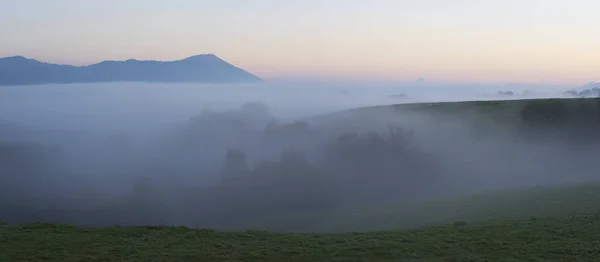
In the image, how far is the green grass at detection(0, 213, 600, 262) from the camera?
22.8m

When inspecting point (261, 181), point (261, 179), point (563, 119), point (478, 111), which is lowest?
point (261, 181)

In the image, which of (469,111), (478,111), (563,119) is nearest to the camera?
(563,119)

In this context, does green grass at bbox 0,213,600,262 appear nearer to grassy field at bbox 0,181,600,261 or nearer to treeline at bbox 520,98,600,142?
grassy field at bbox 0,181,600,261

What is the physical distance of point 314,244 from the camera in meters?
25.2

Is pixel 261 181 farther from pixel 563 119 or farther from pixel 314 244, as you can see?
pixel 314 244

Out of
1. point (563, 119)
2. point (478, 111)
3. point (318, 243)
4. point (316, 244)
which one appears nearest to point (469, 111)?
point (478, 111)

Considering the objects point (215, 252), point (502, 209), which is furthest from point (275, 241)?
point (502, 209)

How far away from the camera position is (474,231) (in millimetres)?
27703

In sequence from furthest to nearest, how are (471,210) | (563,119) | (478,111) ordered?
(478,111)
(563,119)
(471,210)

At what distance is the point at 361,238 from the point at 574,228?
10.8 meters

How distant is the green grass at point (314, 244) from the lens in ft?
74.8

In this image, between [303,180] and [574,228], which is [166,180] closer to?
[303,180]

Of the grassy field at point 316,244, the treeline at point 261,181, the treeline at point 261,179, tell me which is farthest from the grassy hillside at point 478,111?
the grassy field at point 316,244

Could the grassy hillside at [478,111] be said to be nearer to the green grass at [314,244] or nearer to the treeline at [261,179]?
the treeline at [261,179]
